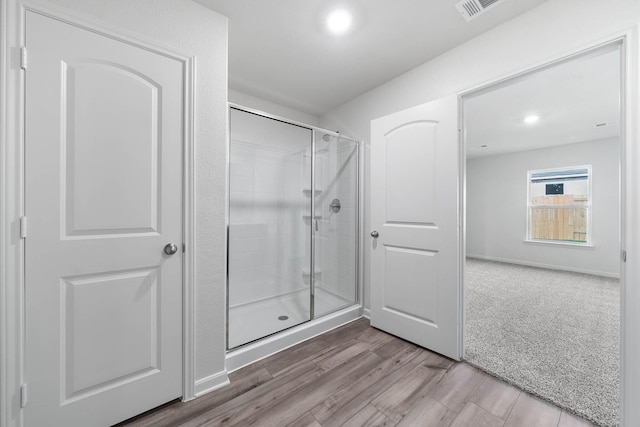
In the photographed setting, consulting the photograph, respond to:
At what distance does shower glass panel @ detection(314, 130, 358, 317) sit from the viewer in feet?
9.04

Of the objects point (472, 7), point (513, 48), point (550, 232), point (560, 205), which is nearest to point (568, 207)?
point (560, 205)

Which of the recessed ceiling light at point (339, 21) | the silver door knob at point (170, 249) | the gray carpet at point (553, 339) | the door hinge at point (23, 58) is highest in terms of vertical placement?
the recessed ceiling light at point (339, 21)

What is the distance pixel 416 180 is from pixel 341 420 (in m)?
1.77

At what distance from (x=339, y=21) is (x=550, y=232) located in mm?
6060

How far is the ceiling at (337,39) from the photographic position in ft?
5.57

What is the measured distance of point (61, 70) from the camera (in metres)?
1.23

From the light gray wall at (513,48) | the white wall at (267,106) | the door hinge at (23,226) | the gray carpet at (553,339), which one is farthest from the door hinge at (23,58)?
the gray carpet at (553,339)

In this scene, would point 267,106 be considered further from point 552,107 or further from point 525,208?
point 525,208

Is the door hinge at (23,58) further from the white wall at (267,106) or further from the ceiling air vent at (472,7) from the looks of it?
the ceiling air vent at (472,7)

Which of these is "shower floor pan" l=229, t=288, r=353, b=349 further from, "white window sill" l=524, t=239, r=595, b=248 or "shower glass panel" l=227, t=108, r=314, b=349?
"white window sill" l=524, t=239, r=595, b=248

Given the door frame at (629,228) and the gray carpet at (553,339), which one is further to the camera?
the gray carpet at (553,339)

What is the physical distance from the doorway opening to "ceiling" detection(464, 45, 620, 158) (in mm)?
15

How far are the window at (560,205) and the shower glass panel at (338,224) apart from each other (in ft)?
16.1

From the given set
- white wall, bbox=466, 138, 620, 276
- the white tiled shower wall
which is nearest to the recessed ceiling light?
the white tiled shower wall
